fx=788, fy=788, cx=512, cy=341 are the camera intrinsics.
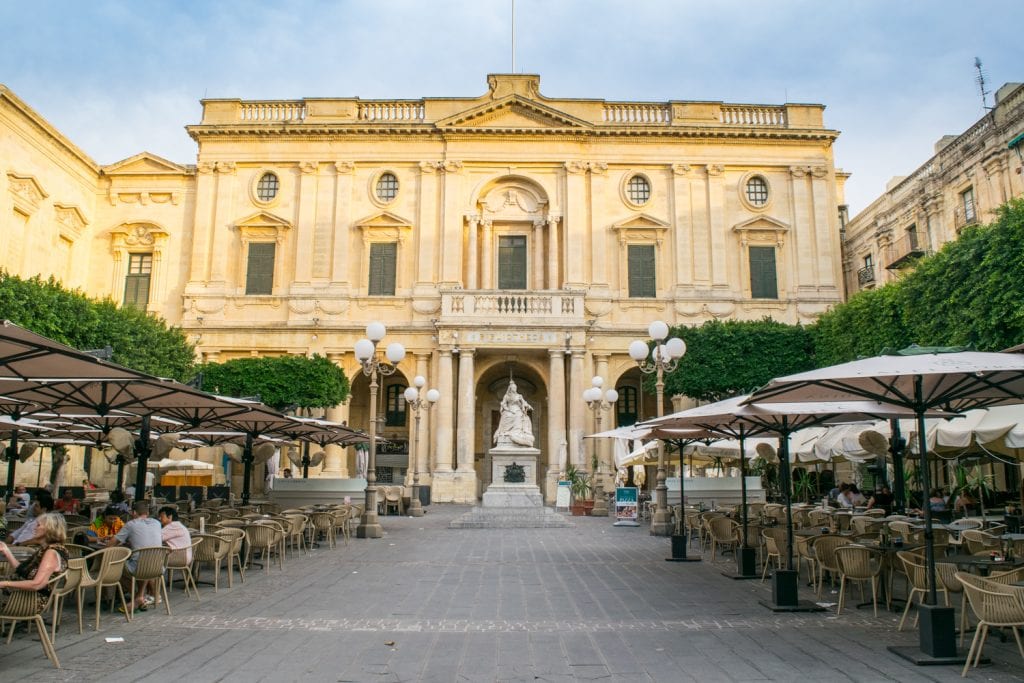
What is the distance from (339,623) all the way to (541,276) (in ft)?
88.0

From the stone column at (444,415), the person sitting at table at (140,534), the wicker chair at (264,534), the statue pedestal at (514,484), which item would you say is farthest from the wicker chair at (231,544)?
the stone column at (444,415)

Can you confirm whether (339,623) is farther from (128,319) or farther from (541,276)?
(541,276)

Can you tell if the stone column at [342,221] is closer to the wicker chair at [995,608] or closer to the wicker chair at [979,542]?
the wicker chair at [979,542]

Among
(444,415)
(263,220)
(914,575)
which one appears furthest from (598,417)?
A: (914,575)

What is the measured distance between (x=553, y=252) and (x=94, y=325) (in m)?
17.9

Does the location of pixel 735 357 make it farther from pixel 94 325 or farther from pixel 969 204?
pixel 94 325

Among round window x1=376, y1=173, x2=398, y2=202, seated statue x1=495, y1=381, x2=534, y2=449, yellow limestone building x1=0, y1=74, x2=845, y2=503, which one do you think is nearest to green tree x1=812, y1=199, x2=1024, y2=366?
yellow limestone building x1=0, y1=74, x2=845, y2=503

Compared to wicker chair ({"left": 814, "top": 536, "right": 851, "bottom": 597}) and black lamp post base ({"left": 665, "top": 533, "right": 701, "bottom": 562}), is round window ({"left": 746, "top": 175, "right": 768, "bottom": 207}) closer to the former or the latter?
black lamp post base ({"left": 665, "top": 533, "right": 701, "bottom": 562})

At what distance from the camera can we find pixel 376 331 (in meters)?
17.3

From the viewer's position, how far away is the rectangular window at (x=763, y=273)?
33.6m

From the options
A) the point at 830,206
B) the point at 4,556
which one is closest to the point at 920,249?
the point at 830,206

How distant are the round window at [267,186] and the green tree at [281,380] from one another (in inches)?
326

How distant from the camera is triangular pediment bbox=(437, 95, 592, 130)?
110 ft

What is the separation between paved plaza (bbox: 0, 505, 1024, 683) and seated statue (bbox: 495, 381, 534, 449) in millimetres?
10404
